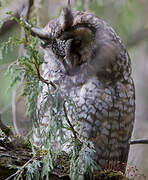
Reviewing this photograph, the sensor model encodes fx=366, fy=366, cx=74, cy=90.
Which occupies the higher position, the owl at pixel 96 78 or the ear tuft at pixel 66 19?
the ear tuft at pixel 66 19

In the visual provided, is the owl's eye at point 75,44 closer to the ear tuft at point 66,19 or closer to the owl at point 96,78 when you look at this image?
the owl at point 96,78

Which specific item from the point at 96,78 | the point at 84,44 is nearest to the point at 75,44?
the point at 84,44

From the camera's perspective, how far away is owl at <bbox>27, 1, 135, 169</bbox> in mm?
2373

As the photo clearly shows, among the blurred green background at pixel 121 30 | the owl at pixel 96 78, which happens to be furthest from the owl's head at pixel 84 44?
the blurred green background at pixel 121 30

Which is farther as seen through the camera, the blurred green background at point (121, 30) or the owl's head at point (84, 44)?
the blurred green background at point (121, 30)

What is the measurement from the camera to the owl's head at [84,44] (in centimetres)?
230

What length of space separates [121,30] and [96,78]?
1776 millimetres

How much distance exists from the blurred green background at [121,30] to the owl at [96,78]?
23cm

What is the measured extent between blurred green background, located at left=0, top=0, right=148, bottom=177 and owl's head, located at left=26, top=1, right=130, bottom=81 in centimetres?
32

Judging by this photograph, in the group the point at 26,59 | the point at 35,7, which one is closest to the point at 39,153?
the point at 26,59

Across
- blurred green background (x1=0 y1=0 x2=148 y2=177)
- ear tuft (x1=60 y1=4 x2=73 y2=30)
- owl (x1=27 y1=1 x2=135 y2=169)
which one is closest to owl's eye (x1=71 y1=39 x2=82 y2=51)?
owl (x1=27 y1=1 x2=135 y2=169)

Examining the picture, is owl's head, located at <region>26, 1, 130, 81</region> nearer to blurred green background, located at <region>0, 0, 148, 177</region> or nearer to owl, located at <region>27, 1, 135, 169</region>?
owl, located at <region>27, 1, 135, 169</region>

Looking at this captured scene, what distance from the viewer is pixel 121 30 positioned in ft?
13.6

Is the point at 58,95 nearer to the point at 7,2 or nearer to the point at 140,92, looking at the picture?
the point at 7,2
